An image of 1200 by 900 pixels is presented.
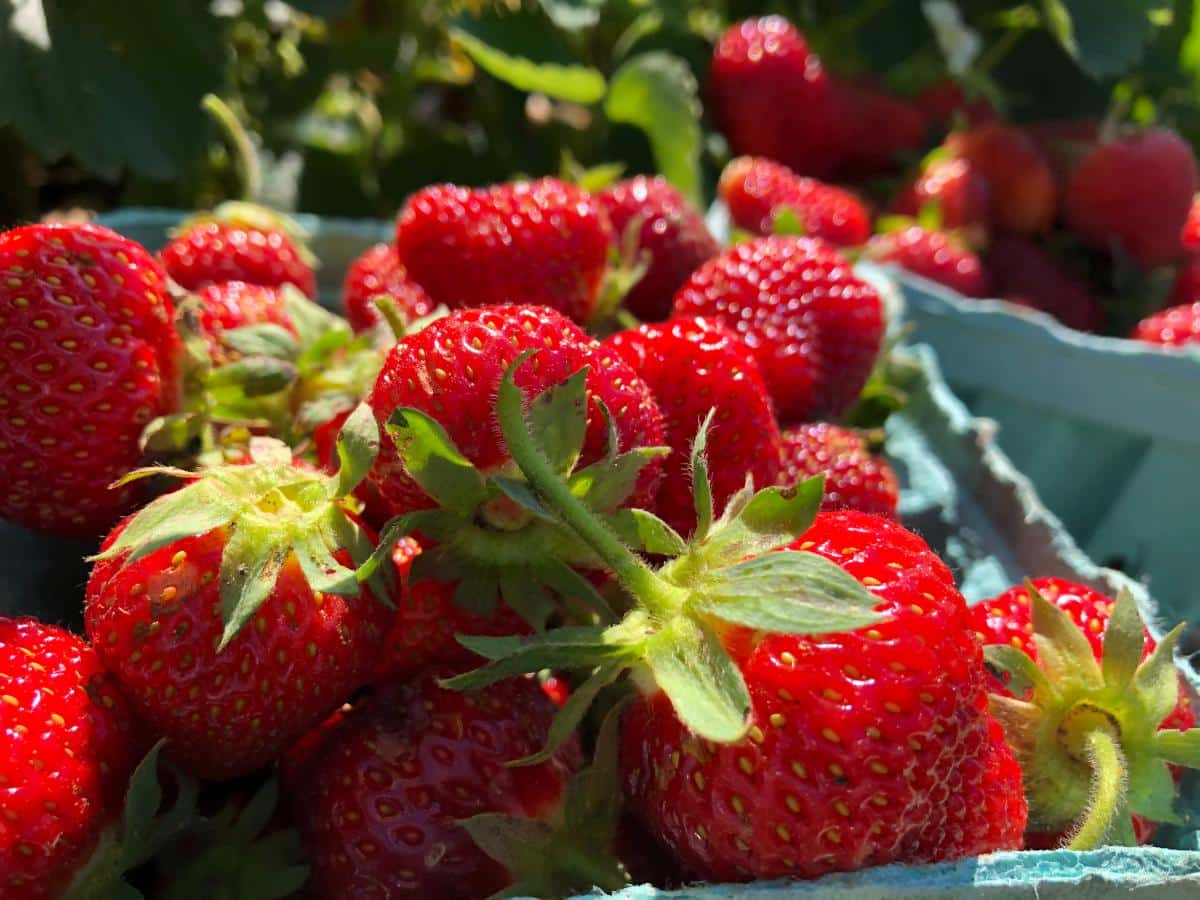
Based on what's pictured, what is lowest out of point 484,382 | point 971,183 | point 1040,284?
point 1040,284

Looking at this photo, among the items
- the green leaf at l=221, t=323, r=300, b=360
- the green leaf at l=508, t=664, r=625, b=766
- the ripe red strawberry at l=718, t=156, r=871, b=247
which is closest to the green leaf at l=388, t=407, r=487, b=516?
the green leaf at l=508, t=664, r=625, b=766

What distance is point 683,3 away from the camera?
1855 millimetres

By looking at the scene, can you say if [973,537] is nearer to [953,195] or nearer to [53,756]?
[53,756]

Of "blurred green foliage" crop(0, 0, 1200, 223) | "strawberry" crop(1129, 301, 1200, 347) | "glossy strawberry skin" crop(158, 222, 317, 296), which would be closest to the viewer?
"glossy strawberry skin" crop(158, 222, 317, 296)

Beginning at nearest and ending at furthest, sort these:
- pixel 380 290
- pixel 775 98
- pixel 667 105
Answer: pixel 380 290 → pixel 667 105 → pixel 775 98

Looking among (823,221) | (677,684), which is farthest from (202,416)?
(823,221)

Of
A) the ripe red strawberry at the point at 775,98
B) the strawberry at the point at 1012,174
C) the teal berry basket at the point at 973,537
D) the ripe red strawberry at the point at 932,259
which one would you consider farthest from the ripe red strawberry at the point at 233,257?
the strawberry at the point at 1012,174

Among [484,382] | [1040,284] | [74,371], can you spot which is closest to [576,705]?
[484,382]

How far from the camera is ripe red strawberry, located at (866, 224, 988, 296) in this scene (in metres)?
1.58

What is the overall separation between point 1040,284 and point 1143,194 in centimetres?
21

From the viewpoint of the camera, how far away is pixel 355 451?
0.59 m

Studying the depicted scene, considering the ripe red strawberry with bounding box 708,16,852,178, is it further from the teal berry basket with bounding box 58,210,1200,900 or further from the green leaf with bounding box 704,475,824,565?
the green leaf with bounding box 704,475,824,565

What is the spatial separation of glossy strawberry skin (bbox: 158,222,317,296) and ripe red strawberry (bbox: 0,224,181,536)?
223 mm

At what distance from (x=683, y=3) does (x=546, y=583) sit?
5.00 feet
